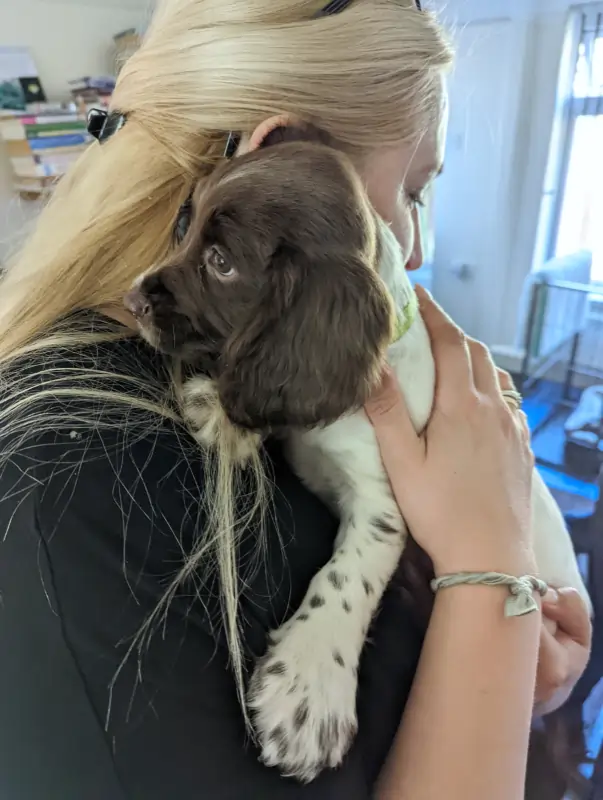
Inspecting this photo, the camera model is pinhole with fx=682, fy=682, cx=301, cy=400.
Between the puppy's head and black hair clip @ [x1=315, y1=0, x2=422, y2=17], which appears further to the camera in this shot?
black hair clip @ [x1=315, y1=0, x2=422, y2=17]

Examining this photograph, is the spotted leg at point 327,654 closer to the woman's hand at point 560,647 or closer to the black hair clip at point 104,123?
the woman's hand at point 560,647

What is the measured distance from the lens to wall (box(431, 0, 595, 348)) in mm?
4762

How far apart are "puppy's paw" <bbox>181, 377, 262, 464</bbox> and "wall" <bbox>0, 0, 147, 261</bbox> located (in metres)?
3.06

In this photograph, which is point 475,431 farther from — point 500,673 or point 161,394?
point 161,394

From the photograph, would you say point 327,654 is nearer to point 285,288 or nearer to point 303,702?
point 303,702

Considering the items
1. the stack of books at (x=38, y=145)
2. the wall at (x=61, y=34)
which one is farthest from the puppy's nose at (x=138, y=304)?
the stack of books at (x=38, y=145)

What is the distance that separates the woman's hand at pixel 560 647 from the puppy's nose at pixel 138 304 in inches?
34.6

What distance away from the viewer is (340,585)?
1044 millimetres

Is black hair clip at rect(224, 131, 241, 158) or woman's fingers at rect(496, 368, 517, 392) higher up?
black hair clip at rect(224, 131, 241, 158)

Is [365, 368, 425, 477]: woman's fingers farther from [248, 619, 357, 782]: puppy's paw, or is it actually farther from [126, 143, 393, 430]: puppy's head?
[248, 619, 357, 782]: puppy's paw

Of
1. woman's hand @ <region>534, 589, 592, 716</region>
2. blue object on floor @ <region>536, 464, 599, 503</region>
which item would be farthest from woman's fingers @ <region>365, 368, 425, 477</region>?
blue object on floor @ <region>536, 464, 599, 503</region>

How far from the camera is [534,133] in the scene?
5.08m

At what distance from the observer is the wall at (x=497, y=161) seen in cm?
476

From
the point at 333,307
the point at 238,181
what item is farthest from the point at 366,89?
the point at 333,307
